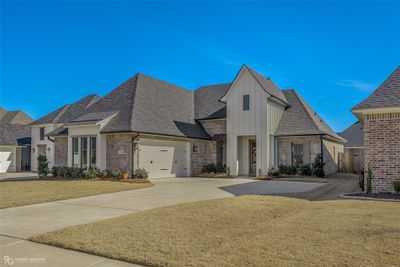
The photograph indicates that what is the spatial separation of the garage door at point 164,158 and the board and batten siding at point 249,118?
10.7 feet

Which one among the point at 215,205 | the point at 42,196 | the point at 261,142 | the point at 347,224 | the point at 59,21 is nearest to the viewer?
the point at 347,224

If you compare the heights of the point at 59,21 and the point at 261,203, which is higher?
the point at 59,21

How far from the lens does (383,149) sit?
1239 cm

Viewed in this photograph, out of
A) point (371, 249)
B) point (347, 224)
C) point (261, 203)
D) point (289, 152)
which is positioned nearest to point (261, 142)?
point (289, 152)

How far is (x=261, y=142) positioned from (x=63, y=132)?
1433cm

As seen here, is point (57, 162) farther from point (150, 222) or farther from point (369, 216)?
point (369, 216)

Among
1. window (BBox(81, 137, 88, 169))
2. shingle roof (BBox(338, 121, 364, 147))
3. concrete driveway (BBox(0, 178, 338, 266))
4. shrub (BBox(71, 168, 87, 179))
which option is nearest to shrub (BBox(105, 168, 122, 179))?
shrub (BBox(71, 168, 87, 179))

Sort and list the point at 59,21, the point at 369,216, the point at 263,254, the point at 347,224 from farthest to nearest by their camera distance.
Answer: the point at 59,21 < the point at 369,216 < the point at 347,224 < the point at 263,254

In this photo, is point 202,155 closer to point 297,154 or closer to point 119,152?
point 297,154

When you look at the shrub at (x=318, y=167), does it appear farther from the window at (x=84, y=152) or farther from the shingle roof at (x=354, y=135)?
the window at (x=84, y=152)

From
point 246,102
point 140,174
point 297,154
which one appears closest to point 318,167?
point 297,154

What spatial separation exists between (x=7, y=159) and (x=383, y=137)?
1306 inches

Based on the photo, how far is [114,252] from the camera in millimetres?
5145

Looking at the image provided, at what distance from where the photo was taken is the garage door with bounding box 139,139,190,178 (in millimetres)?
19969
